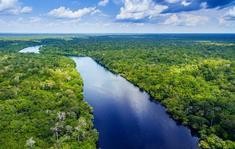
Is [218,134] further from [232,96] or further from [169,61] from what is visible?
[169,61]

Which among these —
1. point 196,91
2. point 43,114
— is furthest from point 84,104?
point 196,91

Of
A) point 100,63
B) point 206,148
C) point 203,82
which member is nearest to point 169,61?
point 100,63

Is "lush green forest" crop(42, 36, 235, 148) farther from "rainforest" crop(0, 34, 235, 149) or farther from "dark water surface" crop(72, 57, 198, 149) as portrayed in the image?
"dark water surface" crop(72, 57, 198, 149)

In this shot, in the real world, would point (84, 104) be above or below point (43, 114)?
below

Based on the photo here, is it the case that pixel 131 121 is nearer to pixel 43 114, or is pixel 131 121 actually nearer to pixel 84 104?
pixel 84 104

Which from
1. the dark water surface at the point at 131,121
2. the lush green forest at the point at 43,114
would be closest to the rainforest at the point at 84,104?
the lush green forest at the point at 43,114

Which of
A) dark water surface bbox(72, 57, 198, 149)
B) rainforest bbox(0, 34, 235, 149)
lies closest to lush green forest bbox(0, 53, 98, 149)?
rainforest bbox(0, 34, 235, 149)
